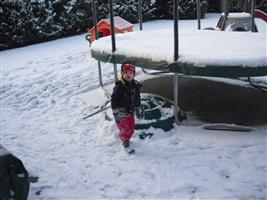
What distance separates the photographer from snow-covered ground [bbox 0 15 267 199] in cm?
374

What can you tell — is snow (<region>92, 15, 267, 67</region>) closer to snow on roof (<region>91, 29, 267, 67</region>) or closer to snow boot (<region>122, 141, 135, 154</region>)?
snow on roof (<region>91, 29, 267, 67</region>)

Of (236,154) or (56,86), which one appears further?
(56,86)

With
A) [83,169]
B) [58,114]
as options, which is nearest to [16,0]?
[58,114]

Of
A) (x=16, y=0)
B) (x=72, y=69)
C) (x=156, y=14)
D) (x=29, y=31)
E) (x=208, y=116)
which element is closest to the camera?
(x=208, y=116)

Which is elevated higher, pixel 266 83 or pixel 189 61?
pixel 189 61

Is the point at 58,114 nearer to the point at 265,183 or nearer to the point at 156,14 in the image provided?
the point at 265,183

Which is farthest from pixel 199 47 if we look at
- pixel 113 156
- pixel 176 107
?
pixel 113 156

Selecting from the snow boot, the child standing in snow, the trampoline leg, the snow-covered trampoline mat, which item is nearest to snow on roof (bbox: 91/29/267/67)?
the snow-covered trampoline mat

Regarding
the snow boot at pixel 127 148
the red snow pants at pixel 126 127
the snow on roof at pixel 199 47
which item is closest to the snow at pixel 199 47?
the snow on roof at pixel 199 47

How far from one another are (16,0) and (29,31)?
0.95m

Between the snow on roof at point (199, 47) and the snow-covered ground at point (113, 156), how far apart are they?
0.85 meters

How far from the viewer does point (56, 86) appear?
7152 mm

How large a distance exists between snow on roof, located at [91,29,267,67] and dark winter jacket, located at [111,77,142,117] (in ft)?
1.93

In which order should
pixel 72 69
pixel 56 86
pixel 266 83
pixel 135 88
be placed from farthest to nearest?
pixel 72 69, pixel 56 86, pixel 266 83, pixel 135 88
